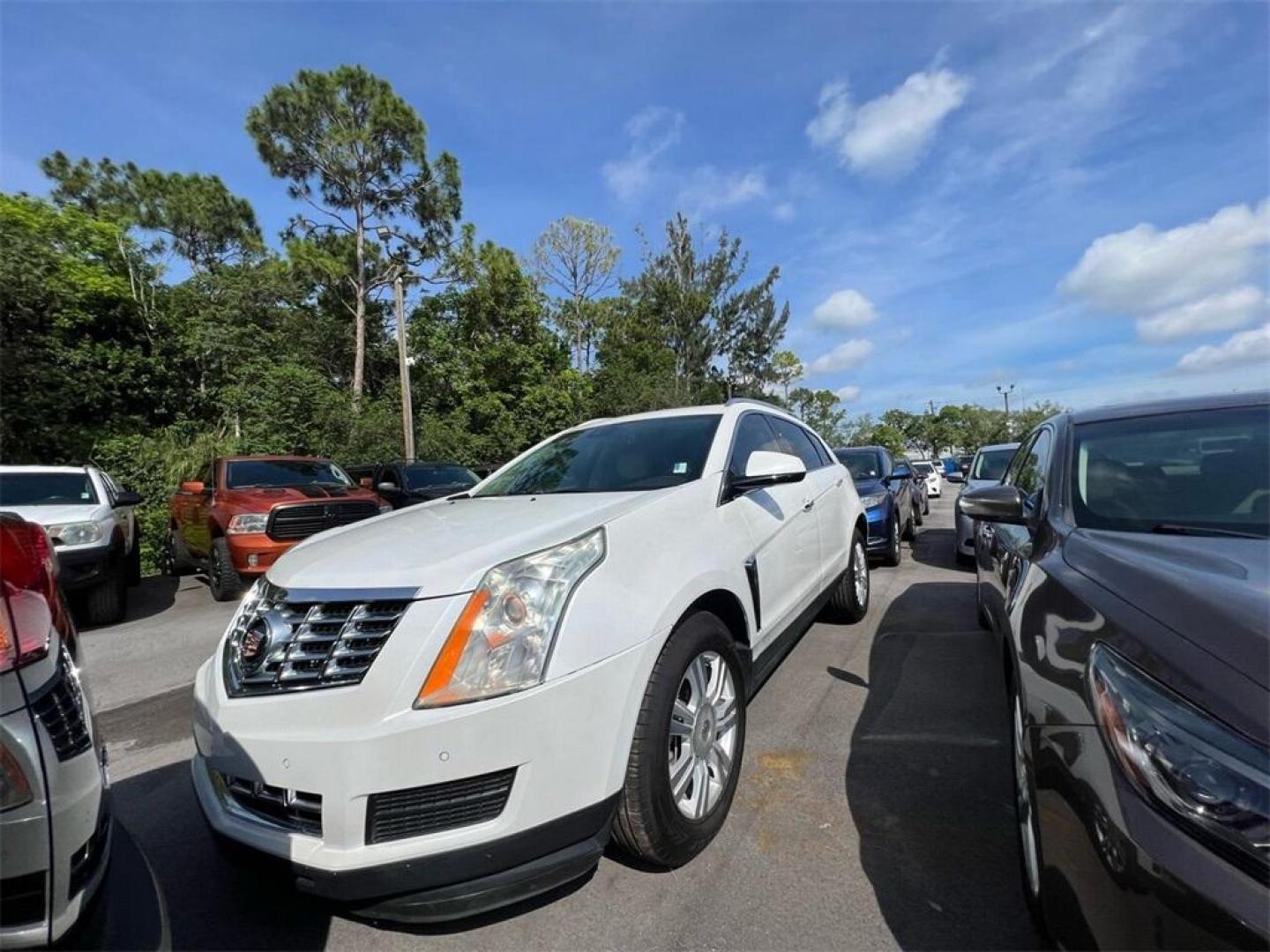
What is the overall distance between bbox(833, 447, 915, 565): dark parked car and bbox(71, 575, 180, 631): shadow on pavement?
796 cm

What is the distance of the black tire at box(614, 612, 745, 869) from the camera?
2.02m

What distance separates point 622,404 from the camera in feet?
95.4

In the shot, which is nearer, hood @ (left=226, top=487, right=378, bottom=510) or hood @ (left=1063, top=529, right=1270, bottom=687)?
hood @ (left=1063, top=529, right=1270, bottom=687)

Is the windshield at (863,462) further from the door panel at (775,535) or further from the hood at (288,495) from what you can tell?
the hood at (288,495)

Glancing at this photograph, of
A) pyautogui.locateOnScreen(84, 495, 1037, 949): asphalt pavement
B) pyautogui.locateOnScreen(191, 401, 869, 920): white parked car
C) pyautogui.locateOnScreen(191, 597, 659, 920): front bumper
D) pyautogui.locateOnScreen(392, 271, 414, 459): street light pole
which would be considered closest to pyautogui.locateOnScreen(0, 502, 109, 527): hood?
pyautogui.locateOnScreen(84, 495, 1037, 949): asphalt pavement

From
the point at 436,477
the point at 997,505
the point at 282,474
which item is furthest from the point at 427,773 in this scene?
the point at 436,477

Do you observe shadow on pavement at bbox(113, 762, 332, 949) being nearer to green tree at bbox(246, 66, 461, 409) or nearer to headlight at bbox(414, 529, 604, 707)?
headlight at bbox(414, 529, 604, 707)

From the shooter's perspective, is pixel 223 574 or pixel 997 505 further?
pixel 223 574

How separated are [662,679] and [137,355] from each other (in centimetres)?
2104

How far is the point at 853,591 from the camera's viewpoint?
17.0 ft

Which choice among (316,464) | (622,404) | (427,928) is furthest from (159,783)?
(622,404)

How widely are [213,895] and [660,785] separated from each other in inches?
65.0

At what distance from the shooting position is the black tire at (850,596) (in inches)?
196

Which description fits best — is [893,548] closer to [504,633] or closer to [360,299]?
[504,633]
